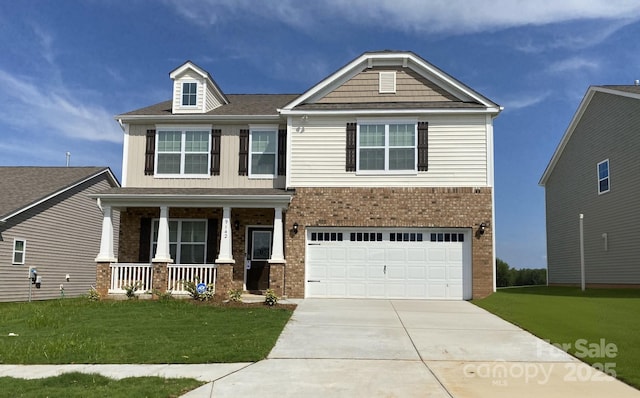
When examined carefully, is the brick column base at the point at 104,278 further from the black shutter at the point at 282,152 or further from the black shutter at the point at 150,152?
the black shutter at the point at 282,152

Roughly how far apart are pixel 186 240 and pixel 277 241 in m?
3.45

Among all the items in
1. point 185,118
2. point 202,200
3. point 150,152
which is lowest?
point 202,200

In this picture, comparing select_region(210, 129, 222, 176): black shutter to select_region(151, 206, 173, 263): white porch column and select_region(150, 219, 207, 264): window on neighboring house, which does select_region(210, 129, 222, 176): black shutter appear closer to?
select_region(150, 219, 207, 264): window on neighboring house

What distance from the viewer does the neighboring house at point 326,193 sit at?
16453 millimetres

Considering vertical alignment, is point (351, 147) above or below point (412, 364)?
above

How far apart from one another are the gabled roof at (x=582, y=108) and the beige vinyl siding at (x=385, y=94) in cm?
667

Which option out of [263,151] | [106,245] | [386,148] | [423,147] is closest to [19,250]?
[106,245]

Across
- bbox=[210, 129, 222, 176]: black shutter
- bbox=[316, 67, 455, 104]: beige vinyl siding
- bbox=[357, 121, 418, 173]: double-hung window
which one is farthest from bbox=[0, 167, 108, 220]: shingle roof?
bbox=[357, 121, 418, 173]: double-hung window

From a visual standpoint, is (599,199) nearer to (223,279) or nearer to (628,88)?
(628,88)

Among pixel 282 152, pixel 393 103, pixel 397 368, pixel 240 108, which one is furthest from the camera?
pixel 240 108

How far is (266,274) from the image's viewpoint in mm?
17641

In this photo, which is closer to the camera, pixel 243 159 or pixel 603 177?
pixel 243 159

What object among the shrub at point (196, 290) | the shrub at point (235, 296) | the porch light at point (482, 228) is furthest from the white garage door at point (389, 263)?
the shrub at point (196, 290)

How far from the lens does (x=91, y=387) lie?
6855 millimetres
